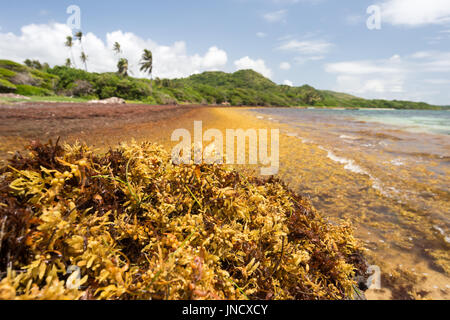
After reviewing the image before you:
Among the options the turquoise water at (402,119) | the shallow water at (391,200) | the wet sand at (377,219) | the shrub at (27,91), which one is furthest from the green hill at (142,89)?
the shallow water at (391,200)

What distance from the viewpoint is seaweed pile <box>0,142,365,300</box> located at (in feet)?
2.85

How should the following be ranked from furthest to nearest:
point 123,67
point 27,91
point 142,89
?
point 123,67
point 142,89
point 27,91

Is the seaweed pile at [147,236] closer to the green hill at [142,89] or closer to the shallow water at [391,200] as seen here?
the shallow water at [391,200]

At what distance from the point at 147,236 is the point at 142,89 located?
59.0m

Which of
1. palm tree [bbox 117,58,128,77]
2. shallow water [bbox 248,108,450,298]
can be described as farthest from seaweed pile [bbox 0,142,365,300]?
palm tree [bbox 117,58,128,77]

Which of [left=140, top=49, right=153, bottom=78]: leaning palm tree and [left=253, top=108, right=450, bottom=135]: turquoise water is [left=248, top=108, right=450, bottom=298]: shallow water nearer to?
[left=253, top=108, right=450, bottom=135]: turquoise water

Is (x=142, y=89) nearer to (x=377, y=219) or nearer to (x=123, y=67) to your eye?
(x=123, y=67)

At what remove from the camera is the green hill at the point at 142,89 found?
36.1 meters

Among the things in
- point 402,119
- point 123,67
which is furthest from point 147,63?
point 402,119

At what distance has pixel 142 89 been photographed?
53.0 m

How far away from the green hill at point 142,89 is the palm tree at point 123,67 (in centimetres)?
246
